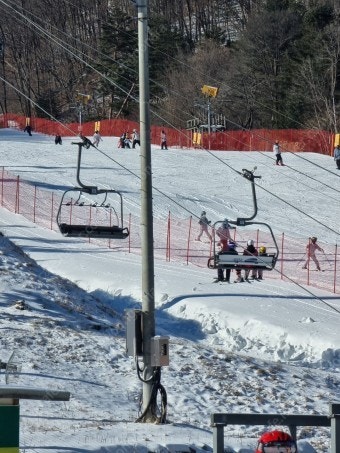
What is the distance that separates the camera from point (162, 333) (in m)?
28.0

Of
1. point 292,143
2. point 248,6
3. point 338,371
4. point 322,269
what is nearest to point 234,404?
point 338,371

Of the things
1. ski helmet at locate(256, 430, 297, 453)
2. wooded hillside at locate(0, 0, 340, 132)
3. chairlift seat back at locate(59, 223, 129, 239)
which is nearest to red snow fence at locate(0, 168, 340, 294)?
chairlift seat back at locate(59, 223, 129, 239)

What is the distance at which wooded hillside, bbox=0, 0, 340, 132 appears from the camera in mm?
81500

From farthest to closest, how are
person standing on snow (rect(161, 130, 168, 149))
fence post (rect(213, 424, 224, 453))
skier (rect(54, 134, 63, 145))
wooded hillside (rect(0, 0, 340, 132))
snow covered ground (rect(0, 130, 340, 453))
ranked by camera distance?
wooded hillside (rect(0, 0, 340, 132)) → skier (rect(54, 134, 63, 145)) → person standing on snow (rect(161, 130, 168, 149)) → snow covered ground (rect(0, 130, 340, 453)) → fence post (rect(213, 424, 224, 453))

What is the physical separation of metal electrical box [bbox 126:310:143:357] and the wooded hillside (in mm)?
48464

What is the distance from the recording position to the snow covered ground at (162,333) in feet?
56.6

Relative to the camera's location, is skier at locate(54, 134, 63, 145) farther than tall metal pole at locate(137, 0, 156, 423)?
Yes

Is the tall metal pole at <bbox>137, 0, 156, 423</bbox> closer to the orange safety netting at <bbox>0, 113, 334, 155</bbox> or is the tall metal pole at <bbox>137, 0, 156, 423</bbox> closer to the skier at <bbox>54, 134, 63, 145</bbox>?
the orange safety netting at <bbox>0, 113, 334, 155</bbox>

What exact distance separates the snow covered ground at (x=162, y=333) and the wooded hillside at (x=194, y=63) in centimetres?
3075

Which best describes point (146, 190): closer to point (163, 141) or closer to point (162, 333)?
point (162, 333)

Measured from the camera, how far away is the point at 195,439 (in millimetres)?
15688

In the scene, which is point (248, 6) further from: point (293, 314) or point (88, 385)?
point (88, 385)

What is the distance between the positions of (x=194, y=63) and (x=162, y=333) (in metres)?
68.4

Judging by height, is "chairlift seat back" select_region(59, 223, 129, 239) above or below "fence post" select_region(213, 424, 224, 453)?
above
